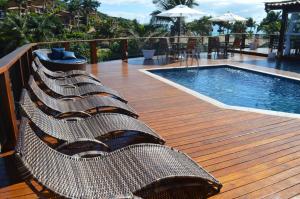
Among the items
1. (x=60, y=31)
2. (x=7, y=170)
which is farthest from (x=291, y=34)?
(x=60, y=31)

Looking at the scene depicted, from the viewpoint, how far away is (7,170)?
2.98 m

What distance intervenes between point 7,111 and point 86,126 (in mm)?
832

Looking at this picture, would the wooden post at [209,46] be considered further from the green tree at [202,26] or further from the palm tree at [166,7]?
the green tree at [202,26]

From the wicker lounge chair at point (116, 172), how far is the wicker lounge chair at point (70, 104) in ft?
4.30

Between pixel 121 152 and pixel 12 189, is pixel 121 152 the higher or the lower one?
the higher one

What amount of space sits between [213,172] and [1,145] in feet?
7.80

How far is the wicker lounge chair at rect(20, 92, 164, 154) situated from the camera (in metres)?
2.84

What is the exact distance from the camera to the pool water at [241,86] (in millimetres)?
6719

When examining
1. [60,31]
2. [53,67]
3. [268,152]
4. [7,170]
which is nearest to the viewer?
[7,170]

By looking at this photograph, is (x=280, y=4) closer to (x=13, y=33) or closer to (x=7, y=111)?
(x=7, y=111)

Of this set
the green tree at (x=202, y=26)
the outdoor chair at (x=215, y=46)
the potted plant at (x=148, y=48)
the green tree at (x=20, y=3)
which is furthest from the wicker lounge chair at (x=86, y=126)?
the green tree at (x=20, y=3)

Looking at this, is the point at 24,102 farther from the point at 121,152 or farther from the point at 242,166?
the point at 242,166

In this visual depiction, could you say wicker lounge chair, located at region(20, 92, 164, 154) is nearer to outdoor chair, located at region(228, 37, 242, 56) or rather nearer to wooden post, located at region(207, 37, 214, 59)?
wooden post, located at region(207, 37, 214, 59)

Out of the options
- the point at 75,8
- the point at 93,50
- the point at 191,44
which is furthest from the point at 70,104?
the point at 75,8
